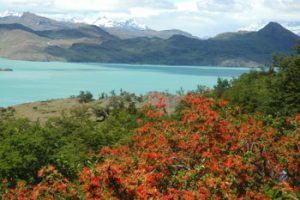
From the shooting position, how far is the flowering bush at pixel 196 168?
17672 mm

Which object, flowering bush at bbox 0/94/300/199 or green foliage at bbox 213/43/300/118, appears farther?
green foliage at bbox 213/43/300/118

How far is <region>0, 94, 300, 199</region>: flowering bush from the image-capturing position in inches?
696

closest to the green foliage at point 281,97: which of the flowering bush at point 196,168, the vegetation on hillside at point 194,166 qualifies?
the vegetation on hillside at point 194,166

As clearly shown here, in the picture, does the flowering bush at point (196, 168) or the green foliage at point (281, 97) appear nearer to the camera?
the flowering bush at point (196, 168)

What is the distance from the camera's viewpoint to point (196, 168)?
1922cm

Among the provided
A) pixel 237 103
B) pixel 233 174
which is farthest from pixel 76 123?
pixel 233 174

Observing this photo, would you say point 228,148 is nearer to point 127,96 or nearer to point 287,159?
point 287,159

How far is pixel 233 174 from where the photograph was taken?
19547 millimetres

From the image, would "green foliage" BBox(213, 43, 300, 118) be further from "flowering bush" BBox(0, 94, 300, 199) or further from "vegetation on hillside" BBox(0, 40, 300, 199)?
"flowering bush" BBox(0, 94, 300, 199)

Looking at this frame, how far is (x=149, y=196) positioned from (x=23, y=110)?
6329 inches

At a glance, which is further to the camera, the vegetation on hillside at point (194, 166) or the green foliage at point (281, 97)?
the green foliage at point (281, 97)

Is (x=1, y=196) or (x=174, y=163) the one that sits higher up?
(x=174, y=163)

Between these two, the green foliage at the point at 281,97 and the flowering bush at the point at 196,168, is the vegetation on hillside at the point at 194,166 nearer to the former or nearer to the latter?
the flowering bush at the point at 196,168

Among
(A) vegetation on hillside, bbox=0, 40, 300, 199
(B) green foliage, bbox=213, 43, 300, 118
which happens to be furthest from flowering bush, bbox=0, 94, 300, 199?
(B) green foliage, bbox=213, 43, 300, 118
